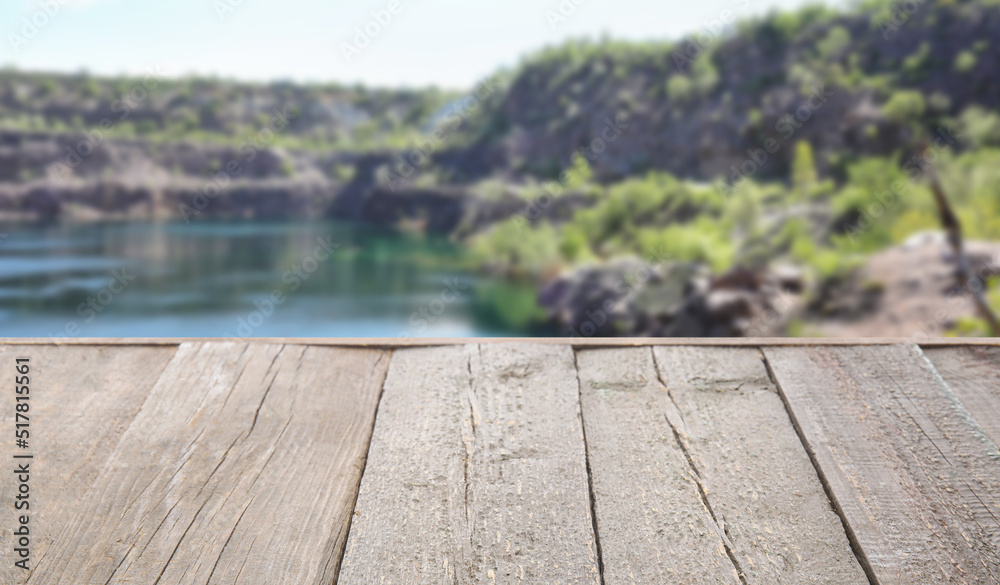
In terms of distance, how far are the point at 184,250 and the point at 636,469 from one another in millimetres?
34747

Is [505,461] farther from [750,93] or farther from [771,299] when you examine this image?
[750,93]

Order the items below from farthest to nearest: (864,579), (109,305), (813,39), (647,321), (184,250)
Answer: (813,39)
(184,250)
(109,305)
(647,321)
(864,579)

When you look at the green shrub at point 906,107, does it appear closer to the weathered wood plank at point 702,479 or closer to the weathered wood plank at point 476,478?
the weathered wood plank at point 702,479

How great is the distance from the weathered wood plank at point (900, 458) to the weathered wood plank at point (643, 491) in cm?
18

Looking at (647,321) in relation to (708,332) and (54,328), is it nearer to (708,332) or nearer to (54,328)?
(708,332)

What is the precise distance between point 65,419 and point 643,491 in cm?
83

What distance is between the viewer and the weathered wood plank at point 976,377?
1048 mm

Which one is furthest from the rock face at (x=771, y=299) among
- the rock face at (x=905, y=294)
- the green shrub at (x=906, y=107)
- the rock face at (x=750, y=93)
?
the green shrub at (x=906, y=107)

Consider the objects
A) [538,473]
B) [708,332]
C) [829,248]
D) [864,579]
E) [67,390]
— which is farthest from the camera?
[829,248]

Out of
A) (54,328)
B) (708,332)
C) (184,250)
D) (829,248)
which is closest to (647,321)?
(708,332)

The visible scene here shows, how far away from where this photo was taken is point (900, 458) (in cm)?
97

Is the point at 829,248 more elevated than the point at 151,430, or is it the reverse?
the point at 829,248

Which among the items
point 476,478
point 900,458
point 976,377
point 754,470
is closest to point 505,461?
point 476,478

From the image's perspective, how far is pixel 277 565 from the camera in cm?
83
